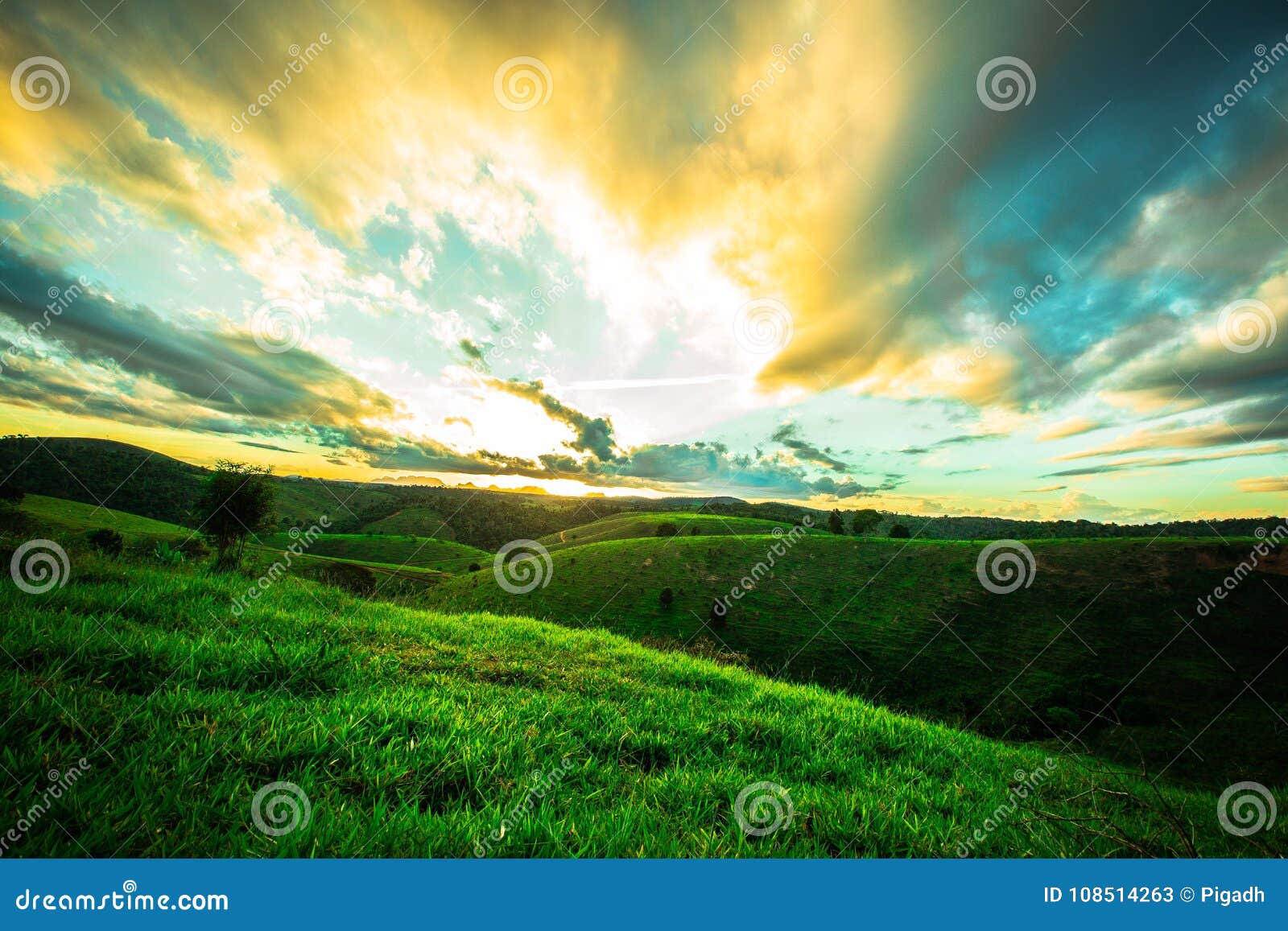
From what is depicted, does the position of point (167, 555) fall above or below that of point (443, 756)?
above

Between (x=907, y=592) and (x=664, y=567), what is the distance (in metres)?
35.5

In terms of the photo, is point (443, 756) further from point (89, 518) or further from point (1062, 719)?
point (89, 518)

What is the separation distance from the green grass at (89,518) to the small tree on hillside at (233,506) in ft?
193

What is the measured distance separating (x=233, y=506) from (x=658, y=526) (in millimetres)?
88453

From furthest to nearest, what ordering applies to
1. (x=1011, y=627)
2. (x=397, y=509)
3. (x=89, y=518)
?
(x=397, y=509) → (x=89, y=518) → (x=1011, y=627)

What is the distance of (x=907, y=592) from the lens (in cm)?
6544

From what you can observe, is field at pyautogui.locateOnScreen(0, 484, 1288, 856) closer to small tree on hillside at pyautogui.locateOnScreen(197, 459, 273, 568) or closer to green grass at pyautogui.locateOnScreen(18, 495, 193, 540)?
small tree on hillside at pyautogui.locateOnScreen(197, 459, 273, 568)

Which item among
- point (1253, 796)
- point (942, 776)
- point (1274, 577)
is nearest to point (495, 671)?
point (942, 776)

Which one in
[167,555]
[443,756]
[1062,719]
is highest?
[1062,719]

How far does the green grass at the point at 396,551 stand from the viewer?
352 ft

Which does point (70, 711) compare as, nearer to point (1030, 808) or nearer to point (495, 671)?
point (495, 671)

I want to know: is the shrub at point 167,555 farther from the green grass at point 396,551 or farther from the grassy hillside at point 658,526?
the green grass at point 396,551

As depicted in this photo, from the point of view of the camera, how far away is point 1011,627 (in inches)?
2311

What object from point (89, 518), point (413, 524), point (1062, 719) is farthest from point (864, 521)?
point (89, 518)
